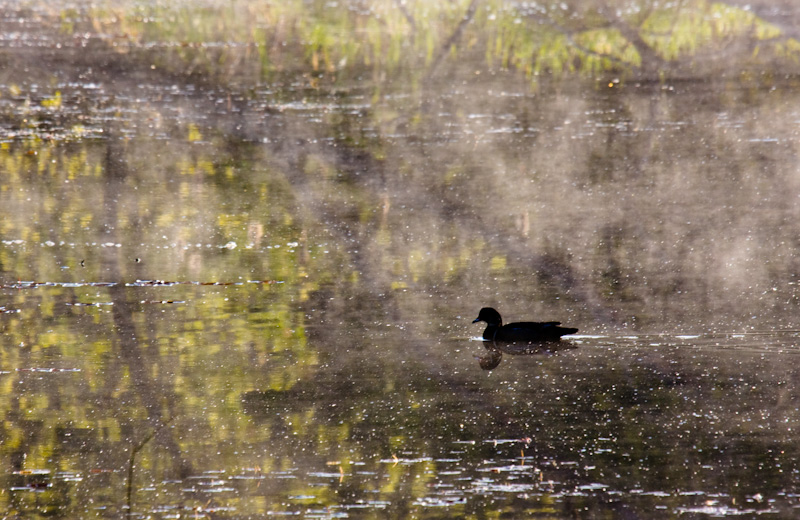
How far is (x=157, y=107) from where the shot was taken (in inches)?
477

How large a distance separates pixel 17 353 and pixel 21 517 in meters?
1.82

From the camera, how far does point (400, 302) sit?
6.43m

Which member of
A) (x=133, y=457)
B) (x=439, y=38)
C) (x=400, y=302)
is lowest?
(x=133, y=457)

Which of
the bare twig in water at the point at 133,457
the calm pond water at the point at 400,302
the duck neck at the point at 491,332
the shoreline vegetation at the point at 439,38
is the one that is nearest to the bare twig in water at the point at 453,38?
the shoreline vegetation at the point at 439,38

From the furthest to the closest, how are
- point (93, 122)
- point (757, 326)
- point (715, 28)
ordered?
point (715, 28)
point (93, 122)
point (757, 326)

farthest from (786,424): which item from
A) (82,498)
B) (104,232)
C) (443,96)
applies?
(443,96)

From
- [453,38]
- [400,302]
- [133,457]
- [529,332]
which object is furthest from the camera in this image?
[453,38]

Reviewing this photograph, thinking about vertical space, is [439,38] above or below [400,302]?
above

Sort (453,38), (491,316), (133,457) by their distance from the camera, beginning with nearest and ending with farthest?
(133,457), (491,316), (453,38)

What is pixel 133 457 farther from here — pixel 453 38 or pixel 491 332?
pixel 453 38

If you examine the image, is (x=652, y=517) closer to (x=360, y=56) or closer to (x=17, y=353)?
(x=17, y=353)

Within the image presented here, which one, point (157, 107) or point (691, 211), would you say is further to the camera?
point (157, 107)

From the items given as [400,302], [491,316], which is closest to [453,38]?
[400,302]

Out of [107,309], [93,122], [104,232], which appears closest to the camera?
[107,309]
